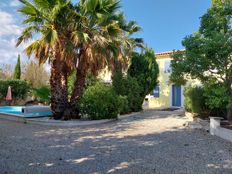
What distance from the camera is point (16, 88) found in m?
22.7

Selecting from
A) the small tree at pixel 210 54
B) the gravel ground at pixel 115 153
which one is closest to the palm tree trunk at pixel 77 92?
the gravel ground at pixel 115 153

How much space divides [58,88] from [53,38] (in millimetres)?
2834

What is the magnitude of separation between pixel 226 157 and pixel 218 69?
14.3 feet

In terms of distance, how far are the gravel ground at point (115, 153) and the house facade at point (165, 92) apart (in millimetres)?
14801

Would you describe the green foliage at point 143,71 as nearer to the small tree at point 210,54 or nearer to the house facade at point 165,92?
the house facade at point 165,92

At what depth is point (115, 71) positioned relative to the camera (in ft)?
55.4

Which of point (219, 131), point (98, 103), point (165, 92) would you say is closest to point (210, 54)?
point (219, 131)

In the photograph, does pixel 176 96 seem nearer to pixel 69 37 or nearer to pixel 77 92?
pixel 77 92

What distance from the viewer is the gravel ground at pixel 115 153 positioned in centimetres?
510

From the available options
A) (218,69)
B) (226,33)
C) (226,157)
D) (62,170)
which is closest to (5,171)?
(62,170)

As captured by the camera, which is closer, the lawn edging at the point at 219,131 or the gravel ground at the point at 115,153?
the gravel ground at the point at 115,153

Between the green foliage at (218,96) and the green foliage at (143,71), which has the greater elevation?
the green foliage at (143,71)

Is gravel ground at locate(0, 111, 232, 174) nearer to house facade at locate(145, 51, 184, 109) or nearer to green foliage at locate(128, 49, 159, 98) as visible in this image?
green foliage at locate(128, 49, 159, 98)

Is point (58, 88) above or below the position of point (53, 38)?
below
